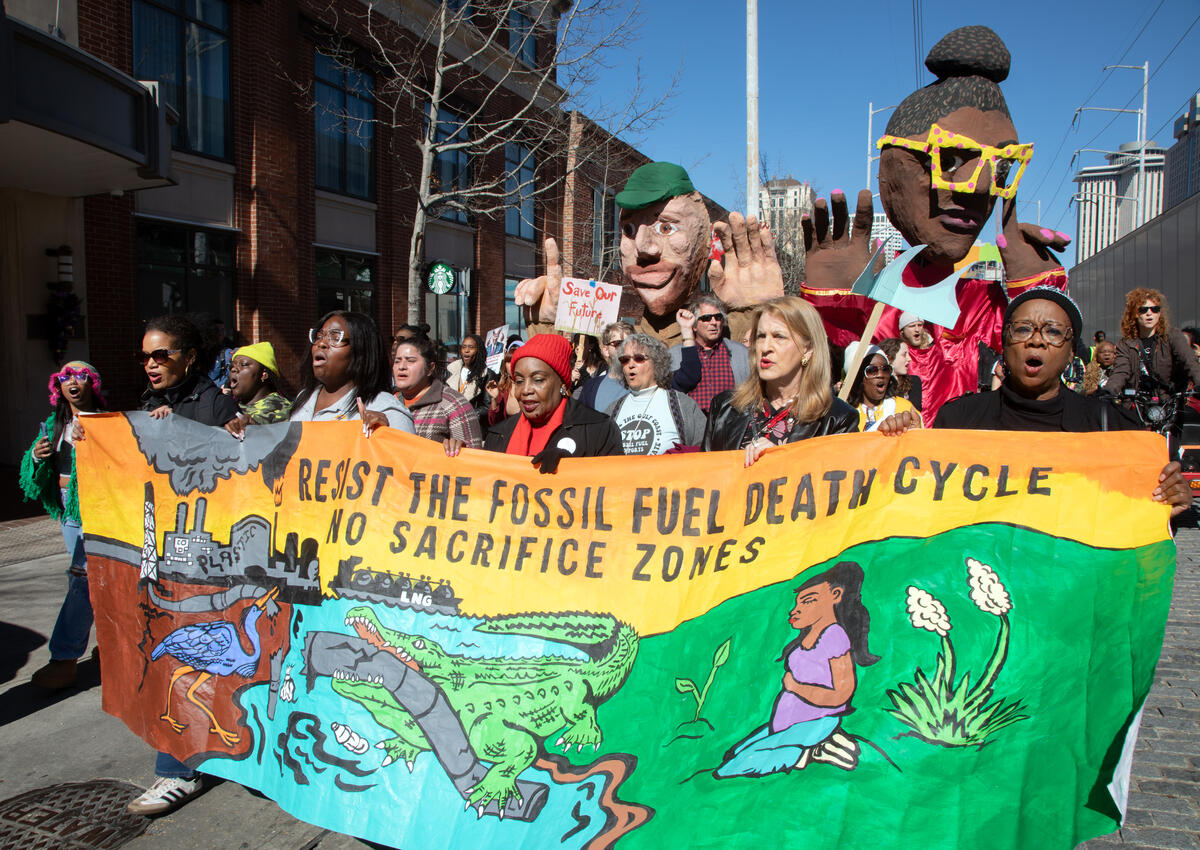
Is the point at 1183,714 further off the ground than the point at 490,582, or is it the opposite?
the point at 490,582

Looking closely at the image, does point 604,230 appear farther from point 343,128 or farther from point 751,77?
point 751,77

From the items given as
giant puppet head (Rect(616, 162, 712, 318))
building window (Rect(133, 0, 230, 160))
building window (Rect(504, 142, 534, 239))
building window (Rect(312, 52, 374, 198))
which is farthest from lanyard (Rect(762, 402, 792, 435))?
building window (Rect(504, 142, 534, 239))

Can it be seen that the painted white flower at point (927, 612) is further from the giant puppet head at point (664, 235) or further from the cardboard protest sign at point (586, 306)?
the cardboard protest sign at point (586, 306)

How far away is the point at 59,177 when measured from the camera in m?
9.14

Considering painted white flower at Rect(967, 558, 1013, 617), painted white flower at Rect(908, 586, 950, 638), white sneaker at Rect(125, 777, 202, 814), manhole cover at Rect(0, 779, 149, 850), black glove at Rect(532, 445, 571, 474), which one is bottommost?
manhole cover at Rect(0, 779, 149, 850)

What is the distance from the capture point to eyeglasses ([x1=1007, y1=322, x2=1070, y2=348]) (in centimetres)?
288

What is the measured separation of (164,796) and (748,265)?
4882mm

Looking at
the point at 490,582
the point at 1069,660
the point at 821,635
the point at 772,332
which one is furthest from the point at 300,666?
the point at 1069,660

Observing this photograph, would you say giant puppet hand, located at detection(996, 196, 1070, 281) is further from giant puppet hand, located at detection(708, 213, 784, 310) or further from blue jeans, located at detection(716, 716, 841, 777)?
blue jeans, located at detection(716, 716, 841, 777)

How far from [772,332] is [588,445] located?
88 centimetres

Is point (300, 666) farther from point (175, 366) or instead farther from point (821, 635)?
point (821, 635)

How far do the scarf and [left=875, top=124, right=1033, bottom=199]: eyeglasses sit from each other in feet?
9.88

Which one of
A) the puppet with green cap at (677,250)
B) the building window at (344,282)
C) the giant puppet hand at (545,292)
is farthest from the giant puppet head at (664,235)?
the building window at (344,282)

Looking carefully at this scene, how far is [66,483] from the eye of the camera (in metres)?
4.14
